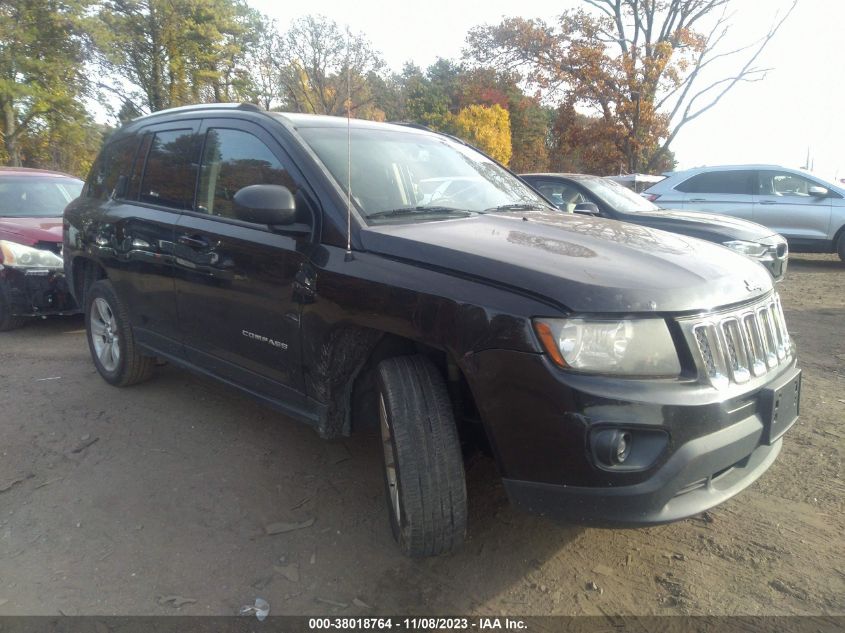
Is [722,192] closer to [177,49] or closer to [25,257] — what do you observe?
[25,257]

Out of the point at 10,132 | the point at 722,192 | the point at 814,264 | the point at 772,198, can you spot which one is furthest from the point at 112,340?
the point at 10,132

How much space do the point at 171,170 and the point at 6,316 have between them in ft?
11.8

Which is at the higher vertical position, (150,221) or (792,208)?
(792,208)

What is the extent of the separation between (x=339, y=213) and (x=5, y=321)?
5170 millimetres

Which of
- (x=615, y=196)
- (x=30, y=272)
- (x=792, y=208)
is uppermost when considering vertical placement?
(x=615, y=196)

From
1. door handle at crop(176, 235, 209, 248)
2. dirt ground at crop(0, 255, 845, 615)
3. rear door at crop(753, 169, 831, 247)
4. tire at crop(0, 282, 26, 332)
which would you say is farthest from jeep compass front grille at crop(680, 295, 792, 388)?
rear door at crop(753, 169, 831, 247)

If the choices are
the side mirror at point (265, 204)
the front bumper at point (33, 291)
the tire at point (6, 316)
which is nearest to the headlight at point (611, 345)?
the side mirror at point (265, 204)

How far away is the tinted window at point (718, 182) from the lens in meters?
10.9

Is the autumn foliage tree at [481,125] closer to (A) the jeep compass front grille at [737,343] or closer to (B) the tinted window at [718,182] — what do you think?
(B) the tinted window at [718,182]

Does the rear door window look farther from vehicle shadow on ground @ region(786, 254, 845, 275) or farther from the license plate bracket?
vehicle shadow on ground @ region(786, 254, 845, 275)

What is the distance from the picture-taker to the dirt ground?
7.91 ft

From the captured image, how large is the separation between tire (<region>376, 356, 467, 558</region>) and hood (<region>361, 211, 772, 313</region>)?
0.52 m

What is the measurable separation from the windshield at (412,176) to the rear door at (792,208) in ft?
27.9

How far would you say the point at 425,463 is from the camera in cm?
237
